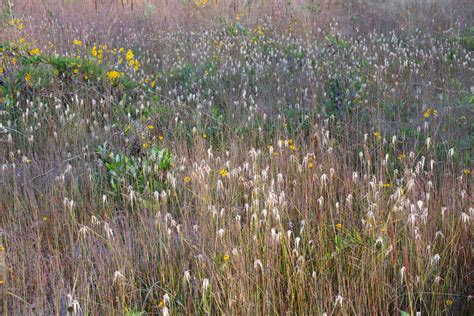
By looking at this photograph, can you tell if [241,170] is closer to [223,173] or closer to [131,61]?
[223,173]

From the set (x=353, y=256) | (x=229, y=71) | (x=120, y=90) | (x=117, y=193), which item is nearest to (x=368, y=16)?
(x=229, y=71)

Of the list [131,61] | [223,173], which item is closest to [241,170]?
[223,173]

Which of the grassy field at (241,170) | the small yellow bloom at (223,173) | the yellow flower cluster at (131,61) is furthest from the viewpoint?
the yellow flower cluster at (131,61)

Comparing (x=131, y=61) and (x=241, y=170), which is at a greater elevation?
(x=131, y=61)

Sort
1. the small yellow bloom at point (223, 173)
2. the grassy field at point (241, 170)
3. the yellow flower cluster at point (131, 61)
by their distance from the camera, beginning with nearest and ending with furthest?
the grassy field at point (241, 170), the small yellow bloom at point (223, 173), the yellow flower cluster at point (131, 61)

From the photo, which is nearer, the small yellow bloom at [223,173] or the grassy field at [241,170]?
the grassy field at [241,170]

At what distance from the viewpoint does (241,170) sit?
3.92m

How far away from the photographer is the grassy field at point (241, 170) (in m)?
2.91

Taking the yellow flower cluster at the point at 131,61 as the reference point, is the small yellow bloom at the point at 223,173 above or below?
below

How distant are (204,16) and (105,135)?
576 cm

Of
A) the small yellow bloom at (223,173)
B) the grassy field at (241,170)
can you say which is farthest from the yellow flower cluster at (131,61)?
the small yellow bloom at (223,173)

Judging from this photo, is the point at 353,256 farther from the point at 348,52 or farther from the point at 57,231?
the point at 348,52

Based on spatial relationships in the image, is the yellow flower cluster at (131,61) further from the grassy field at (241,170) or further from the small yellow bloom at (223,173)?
the small yellow bloom at (223,173)

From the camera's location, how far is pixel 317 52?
7.90 meters
